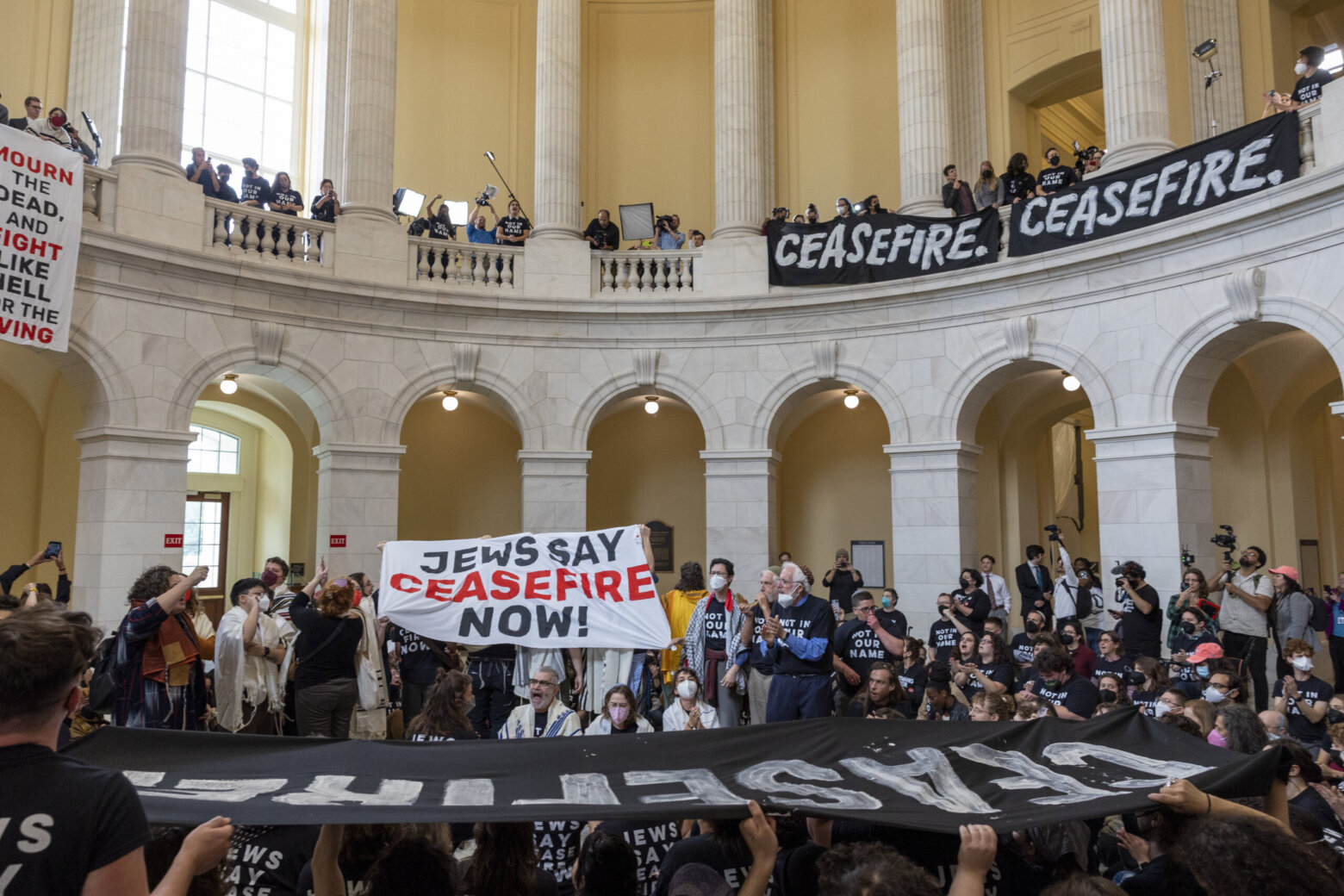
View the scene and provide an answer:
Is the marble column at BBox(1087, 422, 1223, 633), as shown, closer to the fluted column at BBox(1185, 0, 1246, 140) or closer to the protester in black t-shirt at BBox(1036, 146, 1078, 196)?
the protester in black t-shirt at BBox(1036, 146, 1078, 196)

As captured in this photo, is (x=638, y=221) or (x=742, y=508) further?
(x=638, y=221)

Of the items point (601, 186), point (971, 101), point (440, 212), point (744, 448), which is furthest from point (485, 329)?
point (971, 101)

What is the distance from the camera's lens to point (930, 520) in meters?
16.9

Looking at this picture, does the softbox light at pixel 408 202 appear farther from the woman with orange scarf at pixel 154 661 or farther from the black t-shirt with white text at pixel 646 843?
the black t-shirt with white text at pixel 646 843

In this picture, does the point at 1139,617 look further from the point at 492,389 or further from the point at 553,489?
the point at 492,389

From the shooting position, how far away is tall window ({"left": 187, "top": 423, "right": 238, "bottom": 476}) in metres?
20.5

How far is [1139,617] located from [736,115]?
11.9 meters

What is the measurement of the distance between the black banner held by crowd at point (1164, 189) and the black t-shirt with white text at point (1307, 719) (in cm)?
776

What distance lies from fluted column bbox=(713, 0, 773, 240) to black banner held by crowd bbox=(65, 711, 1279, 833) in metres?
15.5

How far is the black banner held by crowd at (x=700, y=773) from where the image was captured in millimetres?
3480

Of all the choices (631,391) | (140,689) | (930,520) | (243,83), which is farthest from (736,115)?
(140,689)

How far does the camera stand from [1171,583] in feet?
46.3

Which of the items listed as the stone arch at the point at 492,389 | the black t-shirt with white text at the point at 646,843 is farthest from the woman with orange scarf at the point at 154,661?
the stone arch at the point at 492,389

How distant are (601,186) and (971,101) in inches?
336
